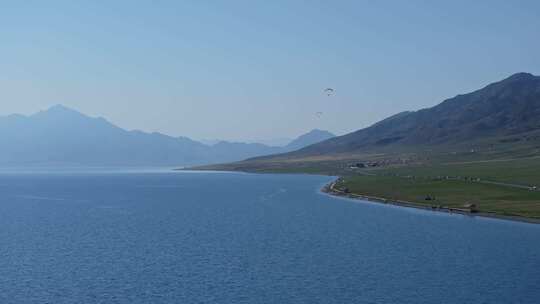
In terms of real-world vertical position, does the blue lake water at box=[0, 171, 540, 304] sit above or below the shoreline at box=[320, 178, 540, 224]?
below

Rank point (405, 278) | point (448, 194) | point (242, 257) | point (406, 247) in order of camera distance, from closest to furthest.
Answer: point (405, 278) → point (242, 257) → point (406, 247) → point (448, 194)

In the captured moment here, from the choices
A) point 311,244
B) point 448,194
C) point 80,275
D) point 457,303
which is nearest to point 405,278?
point 457,303

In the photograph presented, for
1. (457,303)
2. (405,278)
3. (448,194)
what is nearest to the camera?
(457,303)

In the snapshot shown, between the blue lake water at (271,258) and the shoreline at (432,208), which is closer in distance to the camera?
the blue lake water at (271,258)

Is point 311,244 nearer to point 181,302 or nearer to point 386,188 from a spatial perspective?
point 181,302

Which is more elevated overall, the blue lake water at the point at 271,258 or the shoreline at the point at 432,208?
the shoreline at the point at 432,208

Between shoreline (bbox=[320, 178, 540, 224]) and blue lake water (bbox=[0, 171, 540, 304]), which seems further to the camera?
shoreline (bbox=[320, 178, 540, 224])

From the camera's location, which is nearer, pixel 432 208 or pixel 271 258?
pixel 271 258

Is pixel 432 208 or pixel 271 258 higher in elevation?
pixel 432 208
